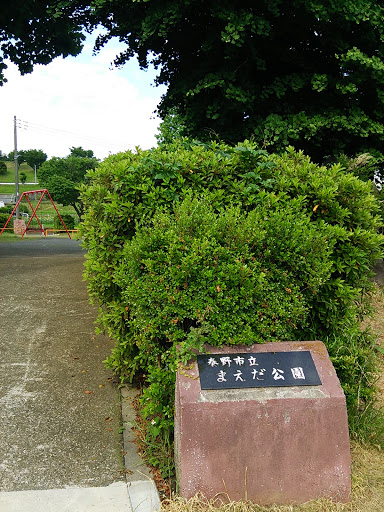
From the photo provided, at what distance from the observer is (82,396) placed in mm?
4652

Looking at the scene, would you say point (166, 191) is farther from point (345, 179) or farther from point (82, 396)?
point (82, 396)

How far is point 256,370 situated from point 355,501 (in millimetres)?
1067

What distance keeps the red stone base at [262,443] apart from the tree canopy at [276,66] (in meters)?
6.39

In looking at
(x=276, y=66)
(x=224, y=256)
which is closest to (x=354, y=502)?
(x=224, y=256)

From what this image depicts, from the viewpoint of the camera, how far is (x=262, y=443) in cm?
315

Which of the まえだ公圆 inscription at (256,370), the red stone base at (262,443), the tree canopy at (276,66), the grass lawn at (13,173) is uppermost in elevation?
the grass lawn at (13,173)

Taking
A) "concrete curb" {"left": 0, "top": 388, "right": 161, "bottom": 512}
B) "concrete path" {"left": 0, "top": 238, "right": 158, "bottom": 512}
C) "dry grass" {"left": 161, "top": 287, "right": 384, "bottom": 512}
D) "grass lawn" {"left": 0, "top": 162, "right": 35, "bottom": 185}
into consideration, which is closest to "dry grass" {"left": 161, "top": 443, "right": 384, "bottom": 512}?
"dry grass" {"left": 161, "top": 287, "right": 384, "bottom": 512}

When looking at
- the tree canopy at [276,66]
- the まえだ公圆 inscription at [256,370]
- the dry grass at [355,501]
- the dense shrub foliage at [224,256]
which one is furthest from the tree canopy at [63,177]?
the dry grass at [355,501]

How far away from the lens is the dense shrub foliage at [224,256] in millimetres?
3492

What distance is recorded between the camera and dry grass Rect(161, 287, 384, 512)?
10.0 ft

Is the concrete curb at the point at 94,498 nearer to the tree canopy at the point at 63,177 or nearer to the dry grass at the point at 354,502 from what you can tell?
the dry grass at the point at 354,502

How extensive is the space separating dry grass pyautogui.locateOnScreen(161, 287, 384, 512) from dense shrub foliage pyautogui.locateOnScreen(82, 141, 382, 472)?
1.39 feet

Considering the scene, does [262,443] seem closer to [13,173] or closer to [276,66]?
[276,66]

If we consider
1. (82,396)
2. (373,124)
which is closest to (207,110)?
(373,124)
